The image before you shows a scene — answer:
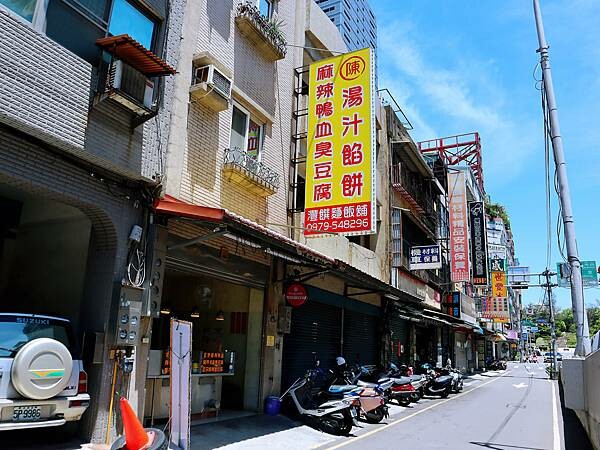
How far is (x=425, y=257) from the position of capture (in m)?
21.8

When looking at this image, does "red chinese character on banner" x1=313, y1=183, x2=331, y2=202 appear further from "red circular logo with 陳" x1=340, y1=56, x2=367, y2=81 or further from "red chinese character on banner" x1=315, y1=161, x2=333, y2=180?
"red circular logo with 陳" x1=340, y1=56, x2=367, y2=81

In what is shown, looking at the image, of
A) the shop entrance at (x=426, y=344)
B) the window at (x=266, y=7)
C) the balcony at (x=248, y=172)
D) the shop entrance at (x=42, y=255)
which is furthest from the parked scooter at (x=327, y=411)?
the shop entrance at (x=426, y=344)

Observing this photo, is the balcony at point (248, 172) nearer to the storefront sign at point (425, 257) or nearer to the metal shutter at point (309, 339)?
the metal shutter at point (309, 339)

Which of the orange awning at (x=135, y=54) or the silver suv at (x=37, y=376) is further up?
the orange awning at (x=135, y=54)

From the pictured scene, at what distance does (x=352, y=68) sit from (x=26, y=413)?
9.99 metres

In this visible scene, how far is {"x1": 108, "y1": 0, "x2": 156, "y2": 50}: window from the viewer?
7.97 meters

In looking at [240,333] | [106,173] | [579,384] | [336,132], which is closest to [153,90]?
[106,173]

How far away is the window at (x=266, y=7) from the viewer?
13102mm

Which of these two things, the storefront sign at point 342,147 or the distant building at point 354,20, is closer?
the storefront sign at point 342,147

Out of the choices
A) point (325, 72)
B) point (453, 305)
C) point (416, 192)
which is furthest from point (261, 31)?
point (453, 305)

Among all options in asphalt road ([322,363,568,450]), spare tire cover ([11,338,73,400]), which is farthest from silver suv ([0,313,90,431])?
asphalt road ([322,363,568,450])

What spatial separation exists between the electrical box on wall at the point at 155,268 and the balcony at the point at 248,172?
8.52ft

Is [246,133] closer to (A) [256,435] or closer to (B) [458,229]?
(A) [256,435]

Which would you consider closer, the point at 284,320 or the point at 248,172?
the point at 248,172
